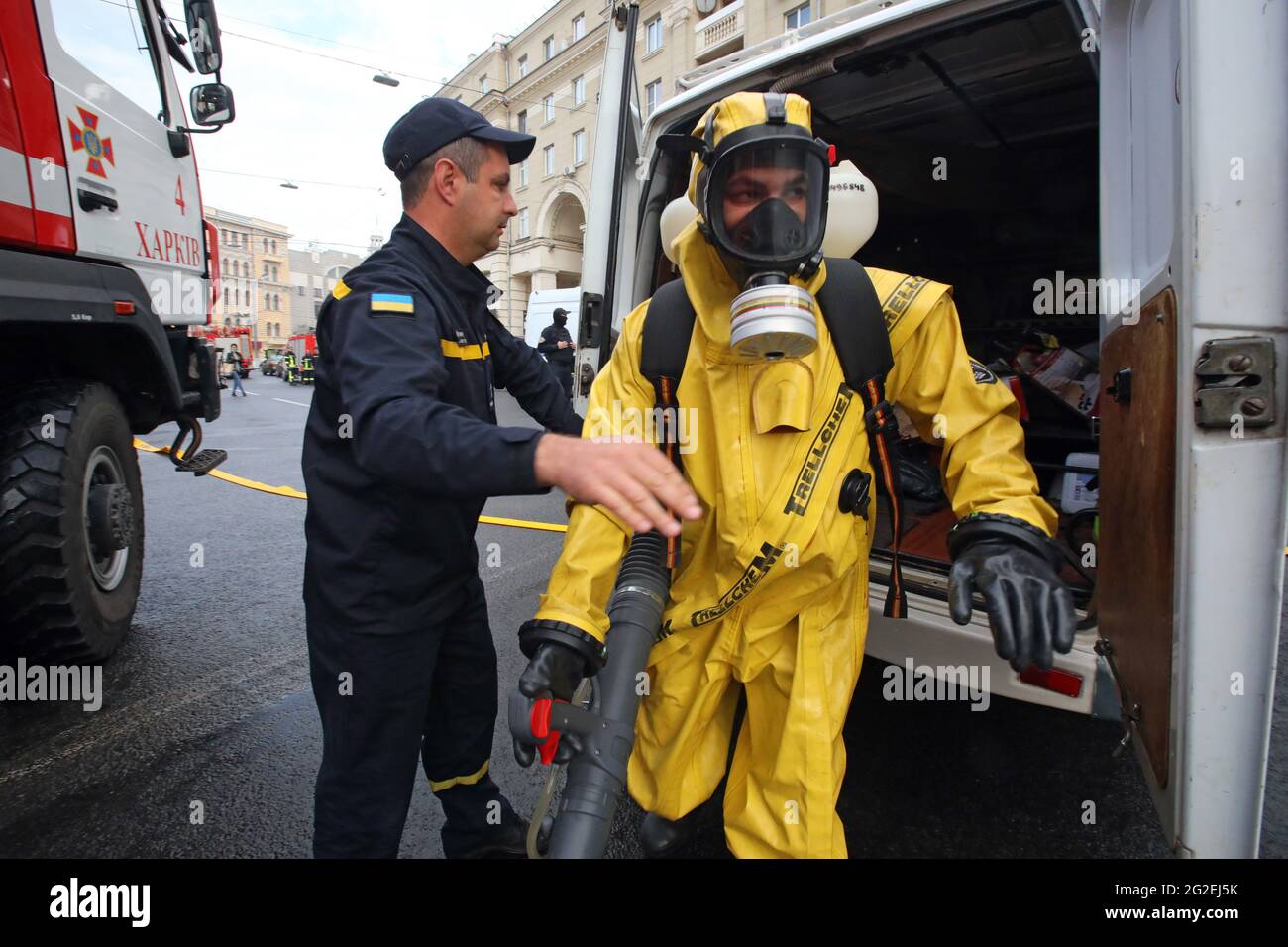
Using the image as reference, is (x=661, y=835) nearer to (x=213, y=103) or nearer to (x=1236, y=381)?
(x=1236, y=381)

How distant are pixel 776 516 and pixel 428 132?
119 centimetres

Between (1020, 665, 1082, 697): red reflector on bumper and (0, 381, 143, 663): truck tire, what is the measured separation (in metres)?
3.18

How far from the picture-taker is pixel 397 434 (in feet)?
3.92

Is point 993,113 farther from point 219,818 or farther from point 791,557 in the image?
point 219,818

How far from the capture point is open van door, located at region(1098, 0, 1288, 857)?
3.28 feet

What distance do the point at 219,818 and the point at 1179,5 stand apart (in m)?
2.98

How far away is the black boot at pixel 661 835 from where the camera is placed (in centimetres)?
195

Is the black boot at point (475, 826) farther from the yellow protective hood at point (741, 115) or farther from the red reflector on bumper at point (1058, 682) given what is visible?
the yellow protective hood at point (741, 115)

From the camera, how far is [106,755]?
2420 mm

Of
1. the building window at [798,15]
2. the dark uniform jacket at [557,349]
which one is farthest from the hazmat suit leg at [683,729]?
the building window at [798,15]

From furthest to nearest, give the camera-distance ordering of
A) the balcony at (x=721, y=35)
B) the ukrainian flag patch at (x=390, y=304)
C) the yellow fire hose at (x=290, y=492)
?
the balcony at (x=721, y=35) → the yellow fire hose at (x=290, y=492) → the ukrainian flag patch at (x=390, y=304)

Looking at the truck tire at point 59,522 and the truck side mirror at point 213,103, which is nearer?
the truck tire at point 59,522

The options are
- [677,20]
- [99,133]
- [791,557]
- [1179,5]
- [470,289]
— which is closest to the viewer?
[1179,5]
